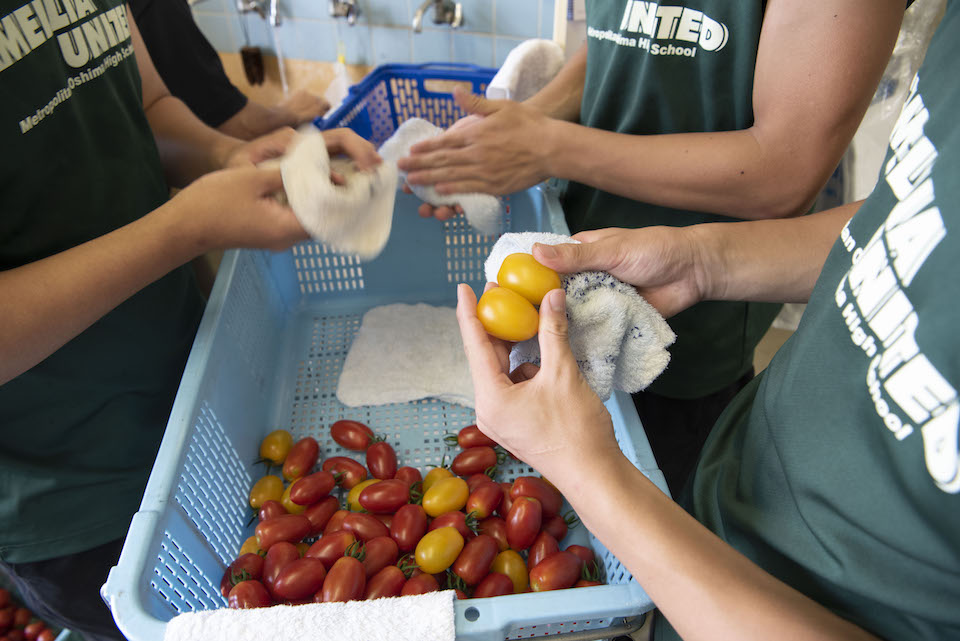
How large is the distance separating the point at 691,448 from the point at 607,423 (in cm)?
72

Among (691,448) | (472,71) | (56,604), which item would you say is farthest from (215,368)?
(472,71)

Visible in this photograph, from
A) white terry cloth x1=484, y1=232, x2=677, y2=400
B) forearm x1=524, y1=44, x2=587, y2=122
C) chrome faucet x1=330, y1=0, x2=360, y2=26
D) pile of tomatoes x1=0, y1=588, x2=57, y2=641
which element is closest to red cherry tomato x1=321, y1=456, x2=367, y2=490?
white terry cloth x1=484, y1=232, x2=677, y2=400

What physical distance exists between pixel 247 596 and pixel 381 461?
0.29 meters

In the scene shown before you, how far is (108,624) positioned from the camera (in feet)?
2.97

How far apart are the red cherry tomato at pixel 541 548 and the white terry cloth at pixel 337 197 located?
52 centimetres

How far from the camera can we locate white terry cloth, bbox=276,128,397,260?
0.76 meters

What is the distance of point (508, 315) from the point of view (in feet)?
2.03

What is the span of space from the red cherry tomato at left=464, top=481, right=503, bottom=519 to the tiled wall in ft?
5.51

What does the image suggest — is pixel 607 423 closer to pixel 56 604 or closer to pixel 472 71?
pixel 56 604

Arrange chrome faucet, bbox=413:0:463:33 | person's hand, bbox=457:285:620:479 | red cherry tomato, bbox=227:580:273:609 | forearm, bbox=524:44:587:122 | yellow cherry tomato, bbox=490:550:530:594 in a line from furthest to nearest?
chrome faucet, bbox=413:0:463:33
forearm, bbox=524:44:587:122
yellow cherry tomato, bbox=490:550:530:594
red cherry tomato, bbox=227:580:273:609
person's hand, bbox=457:285:620:479

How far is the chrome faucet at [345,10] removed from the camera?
6.37ft

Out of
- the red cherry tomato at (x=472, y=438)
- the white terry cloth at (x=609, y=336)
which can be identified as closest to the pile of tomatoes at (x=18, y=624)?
the red cherry tomato at (x=472, y=438)

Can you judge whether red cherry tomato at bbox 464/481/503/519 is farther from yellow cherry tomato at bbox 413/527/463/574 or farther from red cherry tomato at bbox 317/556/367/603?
red cherry tomato at bbox 317/556/367/603

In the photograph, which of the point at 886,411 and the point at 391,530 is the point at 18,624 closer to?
the point at 391,530
